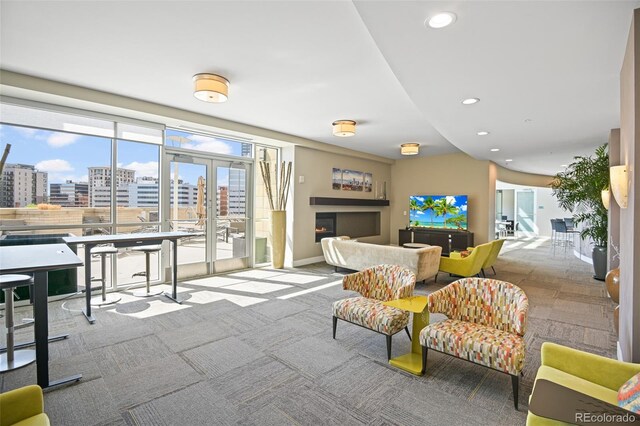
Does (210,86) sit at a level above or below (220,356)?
above

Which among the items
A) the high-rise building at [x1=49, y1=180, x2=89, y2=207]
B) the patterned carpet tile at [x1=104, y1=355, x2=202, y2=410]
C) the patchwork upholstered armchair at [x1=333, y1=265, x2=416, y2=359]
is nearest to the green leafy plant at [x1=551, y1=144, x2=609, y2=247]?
the patchwork upholstered armchair at [x1=333, y1=265, x2=416, y2=359]

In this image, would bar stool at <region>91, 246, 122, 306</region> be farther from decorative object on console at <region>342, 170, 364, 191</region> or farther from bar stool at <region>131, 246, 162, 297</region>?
decorative object on console at <region>342, 170, 364, 191</region>

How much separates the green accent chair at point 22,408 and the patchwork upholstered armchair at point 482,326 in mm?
2413

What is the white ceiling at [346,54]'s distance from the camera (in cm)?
225

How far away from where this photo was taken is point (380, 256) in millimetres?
5379

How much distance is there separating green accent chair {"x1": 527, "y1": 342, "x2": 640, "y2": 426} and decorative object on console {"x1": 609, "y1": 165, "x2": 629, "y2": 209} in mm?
1303

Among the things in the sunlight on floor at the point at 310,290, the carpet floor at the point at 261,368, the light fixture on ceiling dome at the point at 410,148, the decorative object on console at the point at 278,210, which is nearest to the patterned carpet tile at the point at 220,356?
the carpet floor at the point at 261,368

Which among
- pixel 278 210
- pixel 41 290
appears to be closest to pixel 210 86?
pixel 41 290

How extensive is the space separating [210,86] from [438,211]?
6.61 m

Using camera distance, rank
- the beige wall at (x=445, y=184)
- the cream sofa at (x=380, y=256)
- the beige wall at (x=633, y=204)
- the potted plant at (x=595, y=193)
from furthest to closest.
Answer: the beige wall at (x=445, y=184), the potted plant at (x=595, y=193), the cream sofa at (x=380, y=256), the beige wall at (x=633, y=204)

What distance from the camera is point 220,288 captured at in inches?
203

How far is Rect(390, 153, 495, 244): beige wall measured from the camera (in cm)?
797

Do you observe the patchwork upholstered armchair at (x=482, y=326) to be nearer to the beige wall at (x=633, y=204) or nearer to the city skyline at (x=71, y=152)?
the beige wall at (x=633, y=204)

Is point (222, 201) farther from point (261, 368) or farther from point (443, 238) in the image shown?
point (443, 238)
